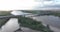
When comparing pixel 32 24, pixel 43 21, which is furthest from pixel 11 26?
pixel 43 21

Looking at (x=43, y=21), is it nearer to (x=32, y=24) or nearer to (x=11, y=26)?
(x=32, y=24)

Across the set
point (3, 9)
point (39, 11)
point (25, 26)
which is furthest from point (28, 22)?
point (3, 9)

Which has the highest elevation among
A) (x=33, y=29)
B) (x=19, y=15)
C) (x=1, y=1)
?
(x=1, y=1)

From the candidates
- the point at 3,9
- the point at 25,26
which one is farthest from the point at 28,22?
the point at 3,9

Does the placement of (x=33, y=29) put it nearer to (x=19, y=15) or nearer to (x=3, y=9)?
(x=19, y=15)

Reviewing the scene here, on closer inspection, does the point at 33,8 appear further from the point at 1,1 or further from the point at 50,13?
the point at 1,1

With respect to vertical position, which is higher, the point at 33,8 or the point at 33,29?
the point at 33,8
